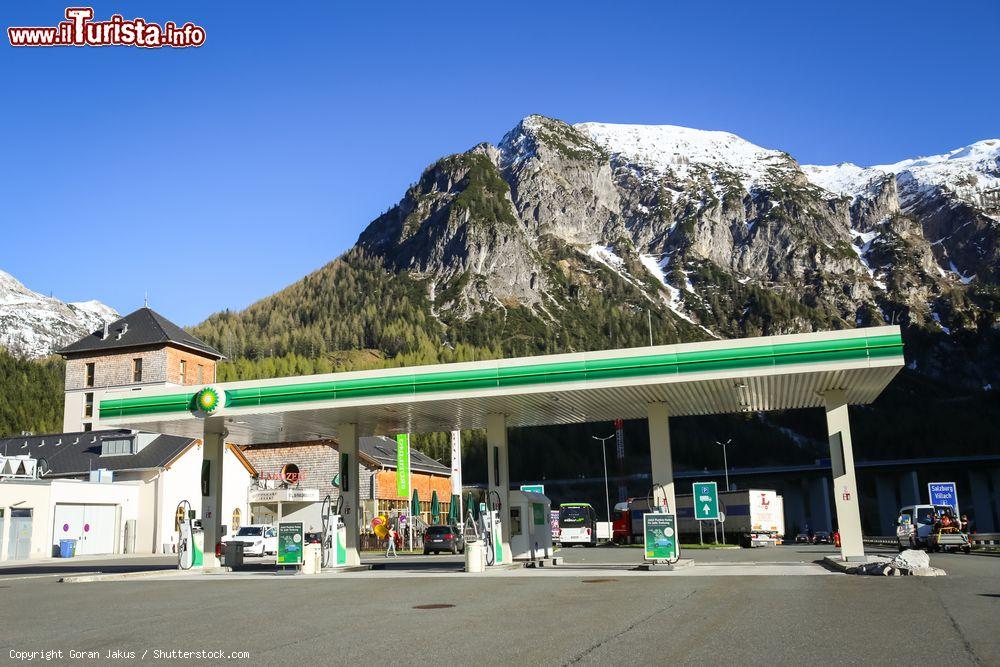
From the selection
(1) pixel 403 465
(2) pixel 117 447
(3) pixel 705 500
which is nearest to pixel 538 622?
(3) pixel 705 500

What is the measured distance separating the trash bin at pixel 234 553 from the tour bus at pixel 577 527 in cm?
3169

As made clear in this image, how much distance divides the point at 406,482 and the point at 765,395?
86.3ft

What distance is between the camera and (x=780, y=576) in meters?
20.4

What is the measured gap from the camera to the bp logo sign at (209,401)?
89.3 ft

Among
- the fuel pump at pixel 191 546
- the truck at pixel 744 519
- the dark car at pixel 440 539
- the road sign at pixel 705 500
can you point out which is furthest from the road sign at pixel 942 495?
the fuel pump at pixel 191 546

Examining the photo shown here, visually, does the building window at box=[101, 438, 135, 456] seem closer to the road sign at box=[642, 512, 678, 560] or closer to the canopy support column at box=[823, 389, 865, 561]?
the road sign at box=[642, 512, 678, 560]

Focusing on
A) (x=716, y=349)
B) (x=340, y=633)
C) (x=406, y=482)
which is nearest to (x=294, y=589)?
(x=340, y=633)

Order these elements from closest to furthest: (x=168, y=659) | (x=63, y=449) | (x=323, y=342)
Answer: (x=168, y=659) → (x=63, y=449) → (x=323, y=342)

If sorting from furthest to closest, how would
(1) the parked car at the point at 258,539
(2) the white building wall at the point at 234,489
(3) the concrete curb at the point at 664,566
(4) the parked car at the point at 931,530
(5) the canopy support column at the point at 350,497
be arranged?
(2) the white building wall at the point at 234,489 < (1) the parked car at the point at 258,539 < (4) the parked car at the point at 931,530 < (5) the canopy support column at the point at 350,497 < (3) the concrete curb at the point at 664,566

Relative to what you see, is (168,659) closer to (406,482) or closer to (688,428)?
(406,482)

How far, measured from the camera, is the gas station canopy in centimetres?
2336

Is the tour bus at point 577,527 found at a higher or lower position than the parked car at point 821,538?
higher

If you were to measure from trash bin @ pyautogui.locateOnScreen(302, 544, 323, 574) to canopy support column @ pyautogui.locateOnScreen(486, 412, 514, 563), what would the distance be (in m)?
5.29

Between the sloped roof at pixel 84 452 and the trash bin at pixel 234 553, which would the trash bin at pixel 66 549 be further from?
the trash bin at pixel 234 553
